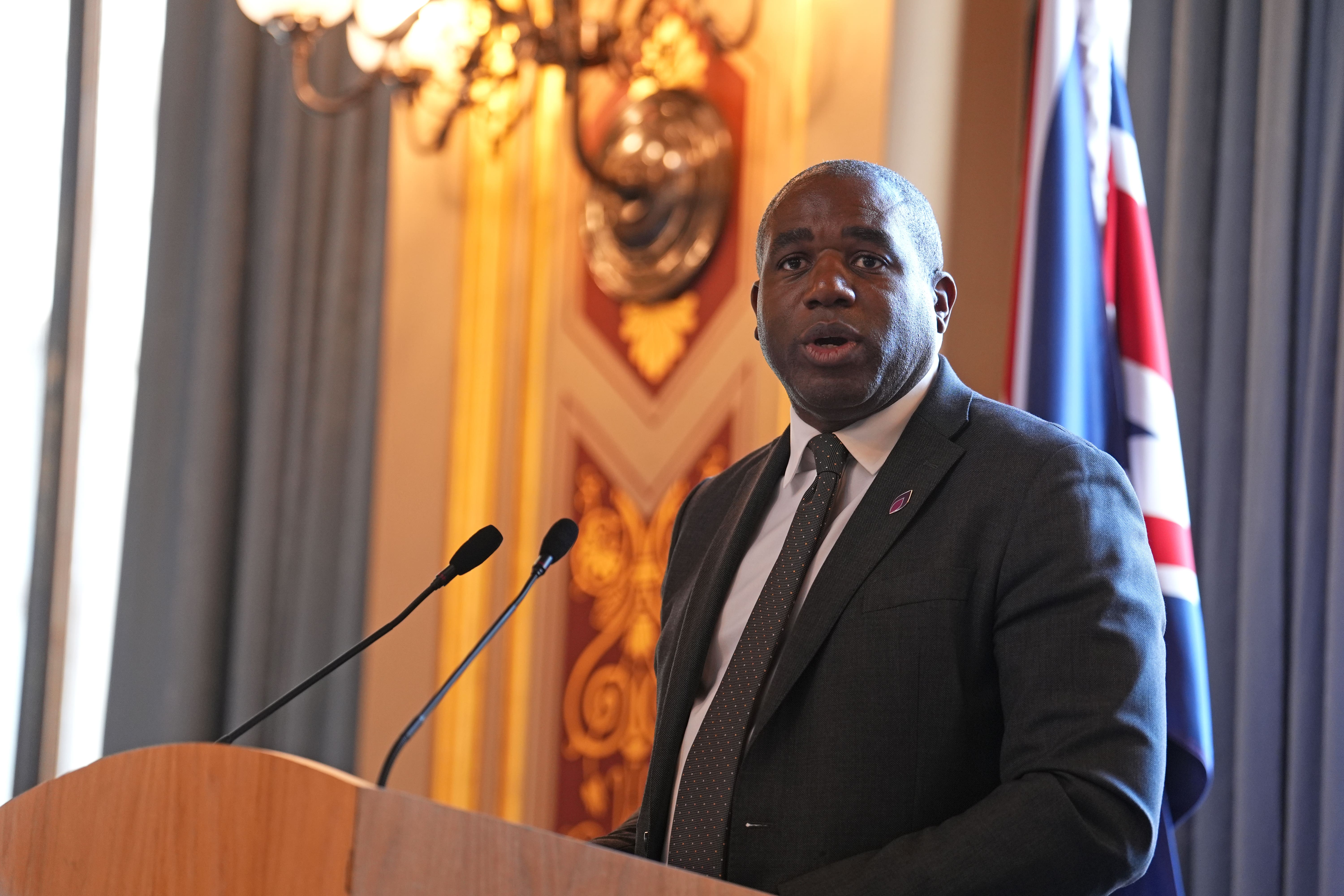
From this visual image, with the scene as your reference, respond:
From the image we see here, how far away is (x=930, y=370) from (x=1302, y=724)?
124cm

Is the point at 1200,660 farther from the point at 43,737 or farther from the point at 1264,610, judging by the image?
the point at 43,737

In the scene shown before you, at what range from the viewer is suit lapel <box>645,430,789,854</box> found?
1624mm

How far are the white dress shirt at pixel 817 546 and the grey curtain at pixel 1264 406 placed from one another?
113 centimetres

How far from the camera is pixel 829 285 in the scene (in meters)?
1.60

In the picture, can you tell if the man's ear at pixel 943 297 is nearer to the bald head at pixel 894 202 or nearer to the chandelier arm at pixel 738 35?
the bald head at pixel 894 202

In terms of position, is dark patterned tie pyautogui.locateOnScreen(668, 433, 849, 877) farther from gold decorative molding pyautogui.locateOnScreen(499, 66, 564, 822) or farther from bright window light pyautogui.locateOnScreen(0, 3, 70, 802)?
bright window light pyautogui.locateOnScreen(0, 3, 70, 802)

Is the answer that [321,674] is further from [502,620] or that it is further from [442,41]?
[442,41]

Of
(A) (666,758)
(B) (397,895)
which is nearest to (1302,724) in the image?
(A) (666,758)

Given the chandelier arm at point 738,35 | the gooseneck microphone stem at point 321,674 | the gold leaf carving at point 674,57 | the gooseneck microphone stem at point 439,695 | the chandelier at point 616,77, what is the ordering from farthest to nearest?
the gold leaf carving at point 674,57 < the chandelier at point 616,77 < the chandelier arm at point 738,35 < the gooseneck microphone stem at point 321,674 < the gooseneck microphone stem at point 439,695

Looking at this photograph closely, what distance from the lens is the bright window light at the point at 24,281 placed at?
4.59 metres

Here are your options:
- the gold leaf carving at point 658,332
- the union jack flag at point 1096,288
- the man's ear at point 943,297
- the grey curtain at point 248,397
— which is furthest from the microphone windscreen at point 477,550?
the grey curtain at point 248,397

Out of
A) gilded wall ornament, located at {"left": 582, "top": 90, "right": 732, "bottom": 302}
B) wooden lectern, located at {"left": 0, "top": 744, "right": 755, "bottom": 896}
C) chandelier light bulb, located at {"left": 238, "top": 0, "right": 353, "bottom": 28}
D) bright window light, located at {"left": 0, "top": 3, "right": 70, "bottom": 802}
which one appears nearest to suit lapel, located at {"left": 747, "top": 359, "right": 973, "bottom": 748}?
wooden lectern, located at {"left": 0, "top": 744, "right": 755, "bottom": 896}

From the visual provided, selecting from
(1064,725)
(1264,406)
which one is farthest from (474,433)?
(1064,725)

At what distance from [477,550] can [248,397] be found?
3065mm
